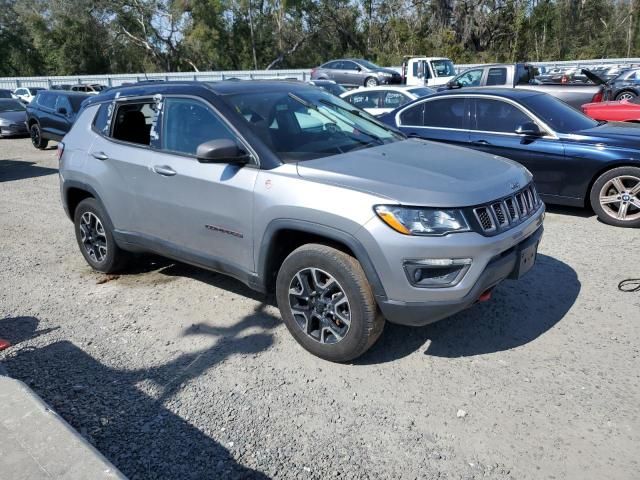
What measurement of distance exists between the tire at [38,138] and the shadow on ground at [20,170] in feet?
7.33

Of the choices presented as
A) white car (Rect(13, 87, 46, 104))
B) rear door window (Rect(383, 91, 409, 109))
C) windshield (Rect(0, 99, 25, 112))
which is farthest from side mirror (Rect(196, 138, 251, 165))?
white car (Rect(13, 87, 46, 104))

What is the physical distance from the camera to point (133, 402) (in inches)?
133

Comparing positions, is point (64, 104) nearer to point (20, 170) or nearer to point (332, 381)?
point (20, 170)

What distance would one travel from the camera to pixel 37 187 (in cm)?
1027

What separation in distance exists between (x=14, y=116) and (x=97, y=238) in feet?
51.7

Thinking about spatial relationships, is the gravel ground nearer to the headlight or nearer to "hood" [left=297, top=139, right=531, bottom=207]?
the headlight

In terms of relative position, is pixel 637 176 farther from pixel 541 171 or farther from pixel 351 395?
pixel 351 395

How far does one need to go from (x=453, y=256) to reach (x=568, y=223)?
4.21 metres

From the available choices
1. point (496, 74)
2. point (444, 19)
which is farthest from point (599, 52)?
point (496, 74)

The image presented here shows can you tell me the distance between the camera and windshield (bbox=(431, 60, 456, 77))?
870 inches

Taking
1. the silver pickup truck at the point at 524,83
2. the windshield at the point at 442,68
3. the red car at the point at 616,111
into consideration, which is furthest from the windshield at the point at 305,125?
the windshield at the point at 442,68

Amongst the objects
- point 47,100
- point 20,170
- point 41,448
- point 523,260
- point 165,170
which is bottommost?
point 20,170

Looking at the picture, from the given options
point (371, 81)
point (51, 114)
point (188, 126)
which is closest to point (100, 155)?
point (188, 126)

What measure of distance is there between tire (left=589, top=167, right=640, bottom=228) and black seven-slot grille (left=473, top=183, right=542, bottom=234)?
304 centimetres
